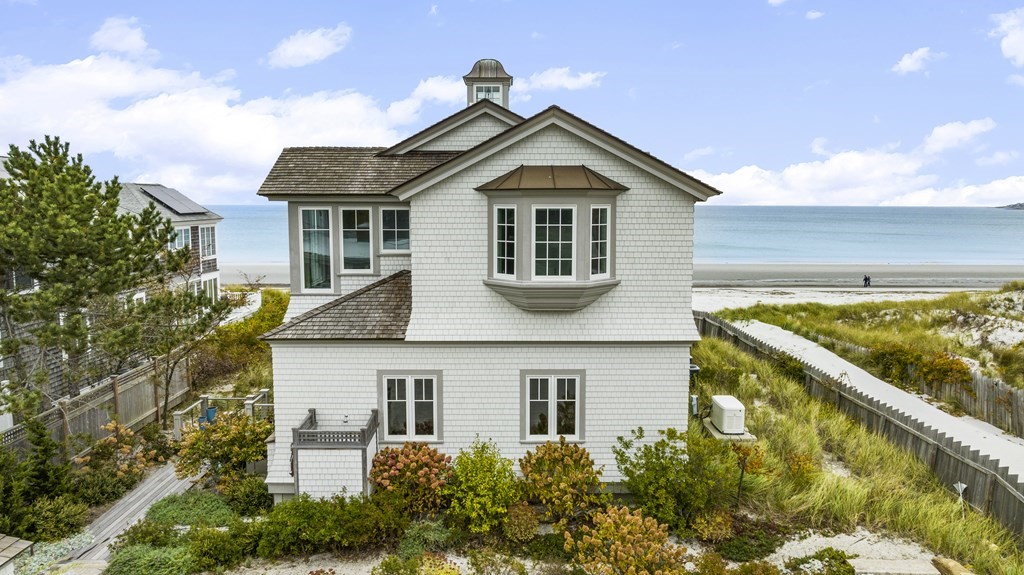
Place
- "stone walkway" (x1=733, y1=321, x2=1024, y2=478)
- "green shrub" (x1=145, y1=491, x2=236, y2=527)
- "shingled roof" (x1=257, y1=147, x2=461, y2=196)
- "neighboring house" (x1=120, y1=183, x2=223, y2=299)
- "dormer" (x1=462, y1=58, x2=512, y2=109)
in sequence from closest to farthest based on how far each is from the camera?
"green shrub" (x1=145, y1=491, x2=236, y2=527) < "shingled roof" (x1=257, y1=147, x2=461, y2=196) < "stone walkway" (x1=733, y1=321, x2=1024, y2=478) < "dormer" (x1=462, y1=58, x2=512, y2=109) < "neighboring house" (x1=120, y1=183, x2=223, y2=299)

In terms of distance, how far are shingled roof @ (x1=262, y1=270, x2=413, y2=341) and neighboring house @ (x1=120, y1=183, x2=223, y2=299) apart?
767 inches

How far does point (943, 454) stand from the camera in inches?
566

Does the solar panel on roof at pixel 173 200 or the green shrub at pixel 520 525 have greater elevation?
the solar panel on roof at pixel 173 200

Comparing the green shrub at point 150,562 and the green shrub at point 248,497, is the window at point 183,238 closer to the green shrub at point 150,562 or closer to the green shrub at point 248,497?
the green shrub at point 248,497

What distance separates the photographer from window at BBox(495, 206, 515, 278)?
1314 cm

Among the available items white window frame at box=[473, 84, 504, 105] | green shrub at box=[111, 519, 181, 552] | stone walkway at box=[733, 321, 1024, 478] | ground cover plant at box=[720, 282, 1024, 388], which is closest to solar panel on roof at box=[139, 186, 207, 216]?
white window frame at box=[473, 84, 504, 105]

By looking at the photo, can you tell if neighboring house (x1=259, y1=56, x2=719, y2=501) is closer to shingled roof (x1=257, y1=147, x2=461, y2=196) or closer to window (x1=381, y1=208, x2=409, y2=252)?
window (x1=381, y1=208, x2=409, y2=252)

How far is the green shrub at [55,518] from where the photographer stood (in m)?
12.5

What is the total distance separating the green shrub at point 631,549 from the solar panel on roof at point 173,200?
30.0 m

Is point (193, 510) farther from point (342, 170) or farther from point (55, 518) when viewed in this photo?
point (342, 170)

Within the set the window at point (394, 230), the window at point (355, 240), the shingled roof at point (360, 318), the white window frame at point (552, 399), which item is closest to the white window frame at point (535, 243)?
the white window frame at point (552, 399)

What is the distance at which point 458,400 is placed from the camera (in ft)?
45.5

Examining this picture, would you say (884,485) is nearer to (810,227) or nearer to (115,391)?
(115,391)

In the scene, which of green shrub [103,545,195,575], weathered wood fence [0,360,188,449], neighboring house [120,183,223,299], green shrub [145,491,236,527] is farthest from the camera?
neighboring house [120,183,223,299]
